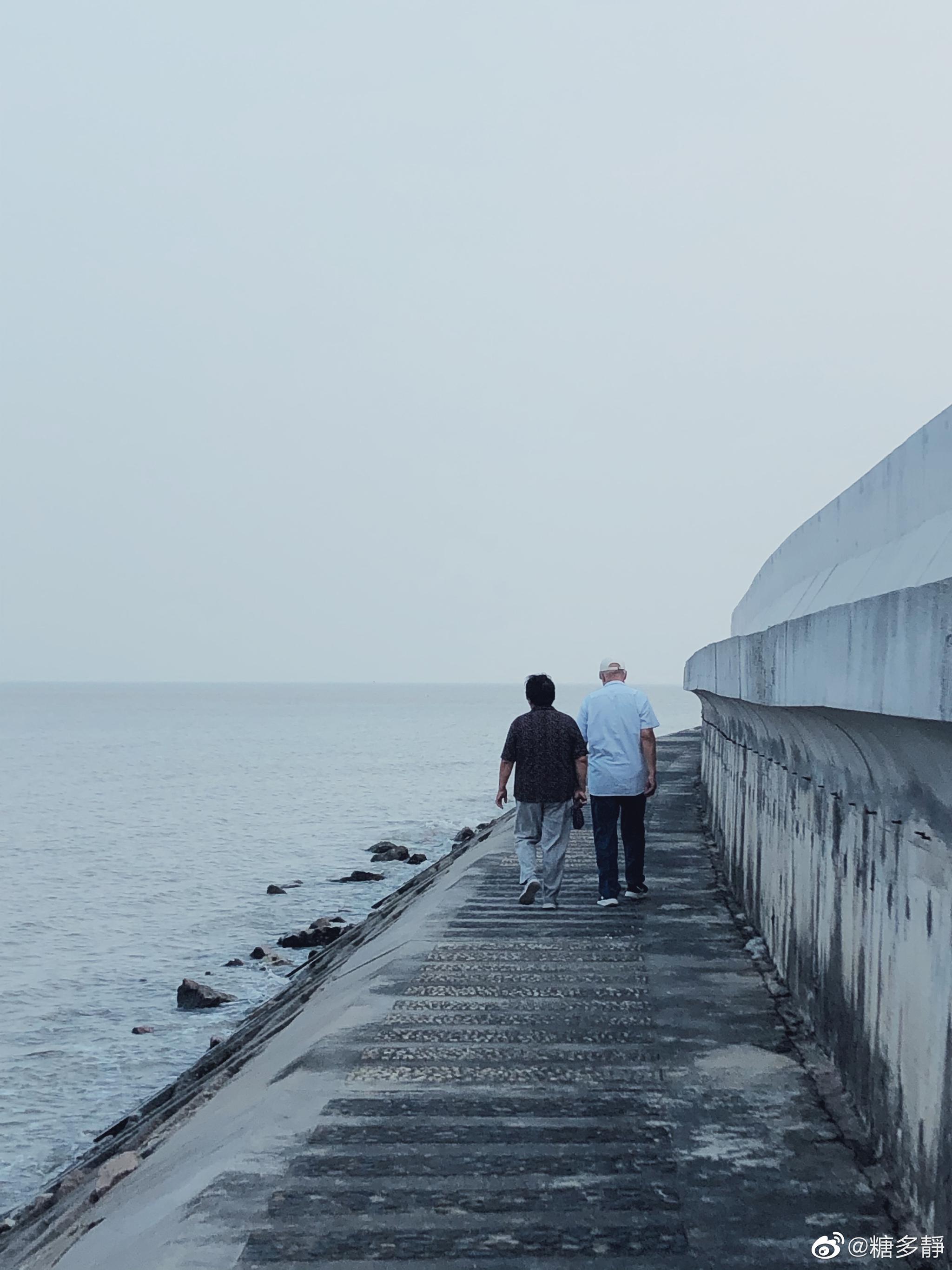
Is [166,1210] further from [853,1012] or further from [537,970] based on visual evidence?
[537,970]

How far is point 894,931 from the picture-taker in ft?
13.7

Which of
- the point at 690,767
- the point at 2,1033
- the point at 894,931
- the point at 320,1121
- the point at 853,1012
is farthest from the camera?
the point at 690,767

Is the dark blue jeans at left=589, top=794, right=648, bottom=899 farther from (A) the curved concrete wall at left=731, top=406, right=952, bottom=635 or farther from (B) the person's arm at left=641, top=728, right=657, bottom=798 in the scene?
(A) the curved concrete wall at left=731, top=406, right=952, bottom=635

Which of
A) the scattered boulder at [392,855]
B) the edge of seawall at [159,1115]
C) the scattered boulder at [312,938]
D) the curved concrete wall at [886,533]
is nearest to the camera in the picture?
the curved concrete wall at [886,533]

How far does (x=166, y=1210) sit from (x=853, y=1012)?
2540 millimetres

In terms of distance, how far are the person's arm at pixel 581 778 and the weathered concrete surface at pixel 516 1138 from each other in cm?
159

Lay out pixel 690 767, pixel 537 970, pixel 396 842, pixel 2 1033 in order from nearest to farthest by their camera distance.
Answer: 1. pixel 537 970
2. pixel 2 1033
3. pixel 690 767
4. pixel 396 842

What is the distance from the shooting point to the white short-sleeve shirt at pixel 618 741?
988 cm

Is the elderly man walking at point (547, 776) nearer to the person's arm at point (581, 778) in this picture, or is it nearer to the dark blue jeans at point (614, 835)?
the person's arm at point (581, 778)

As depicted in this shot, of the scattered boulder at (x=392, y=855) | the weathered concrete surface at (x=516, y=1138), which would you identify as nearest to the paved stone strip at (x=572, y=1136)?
the weathered concrete surface at (x=516, y=1138)

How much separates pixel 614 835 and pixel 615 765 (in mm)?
540

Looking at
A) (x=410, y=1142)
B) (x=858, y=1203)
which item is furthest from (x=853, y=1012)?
(x=410, y=1142)

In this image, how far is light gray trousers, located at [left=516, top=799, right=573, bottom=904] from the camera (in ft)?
32.4

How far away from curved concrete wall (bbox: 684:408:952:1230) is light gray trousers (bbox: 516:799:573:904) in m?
2.06
